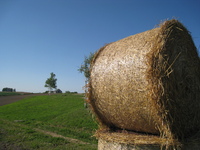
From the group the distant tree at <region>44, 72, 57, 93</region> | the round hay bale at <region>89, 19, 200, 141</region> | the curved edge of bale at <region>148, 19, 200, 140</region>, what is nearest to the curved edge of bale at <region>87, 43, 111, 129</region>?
the round hay bale at <region>89, 19, 200, 141</region>

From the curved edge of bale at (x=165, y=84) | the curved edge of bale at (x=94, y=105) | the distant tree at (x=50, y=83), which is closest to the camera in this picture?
Result: the curved edge of bale at (x=165, y=84)

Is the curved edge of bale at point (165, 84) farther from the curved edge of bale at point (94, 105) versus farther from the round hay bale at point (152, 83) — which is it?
the curved edge of bale at point (94, 105)

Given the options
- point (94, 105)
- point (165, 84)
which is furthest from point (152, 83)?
point (94, 105)

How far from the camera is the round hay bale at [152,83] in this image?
3.29 meters

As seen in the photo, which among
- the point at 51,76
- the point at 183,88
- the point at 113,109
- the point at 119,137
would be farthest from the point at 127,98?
the point at 51,76

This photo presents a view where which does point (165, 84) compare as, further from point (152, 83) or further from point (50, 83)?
point (50, 83)

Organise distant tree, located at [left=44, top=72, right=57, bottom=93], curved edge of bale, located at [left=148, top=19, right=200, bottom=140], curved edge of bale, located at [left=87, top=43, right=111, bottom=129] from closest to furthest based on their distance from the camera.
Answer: curved edge of bale, located at [left=148, top=19, right=200, bottom=140], curved edge of bale, located at [left=87, top=43, right=111, bottom=129], distant tree, located at [left=44, top=72, right=57, bottom=93]

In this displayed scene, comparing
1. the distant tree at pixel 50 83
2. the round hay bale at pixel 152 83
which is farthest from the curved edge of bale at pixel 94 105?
the distant tree at pixel 50 83

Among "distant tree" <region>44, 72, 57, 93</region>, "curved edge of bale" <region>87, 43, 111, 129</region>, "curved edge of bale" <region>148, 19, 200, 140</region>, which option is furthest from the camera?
"distant tree" <region>44, 72, 57, 93</region>

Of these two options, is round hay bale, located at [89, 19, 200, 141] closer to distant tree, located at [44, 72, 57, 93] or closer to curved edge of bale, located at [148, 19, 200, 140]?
curved edge of bale, located at [148, 19, 200, 140]

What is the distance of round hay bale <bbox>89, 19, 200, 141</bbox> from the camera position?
3289mm

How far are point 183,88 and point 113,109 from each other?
64.8 inches

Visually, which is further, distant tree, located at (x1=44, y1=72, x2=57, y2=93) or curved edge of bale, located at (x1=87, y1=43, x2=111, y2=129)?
distant tree, located at (x1=44, y1=72, x2=57, y2=93)

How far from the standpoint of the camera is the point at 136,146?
3.50 m
